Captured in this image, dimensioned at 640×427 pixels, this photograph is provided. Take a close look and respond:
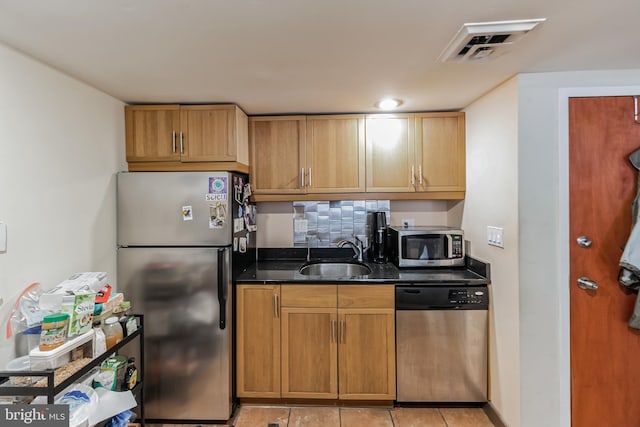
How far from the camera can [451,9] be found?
124cm

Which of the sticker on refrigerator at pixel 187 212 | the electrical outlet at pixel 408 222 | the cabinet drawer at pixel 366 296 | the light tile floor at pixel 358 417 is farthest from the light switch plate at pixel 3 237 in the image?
the electrical outlet at pixel 408 222

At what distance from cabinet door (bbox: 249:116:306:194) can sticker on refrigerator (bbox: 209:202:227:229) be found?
560mm

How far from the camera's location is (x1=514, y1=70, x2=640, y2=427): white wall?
1.86 meters

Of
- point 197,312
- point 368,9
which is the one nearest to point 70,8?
point 368,9

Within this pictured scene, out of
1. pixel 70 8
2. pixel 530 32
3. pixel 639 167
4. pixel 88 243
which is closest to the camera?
pixel 70 8

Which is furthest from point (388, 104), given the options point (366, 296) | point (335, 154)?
point (366, 296)

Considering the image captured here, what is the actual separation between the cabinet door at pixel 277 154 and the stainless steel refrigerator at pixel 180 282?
53 cm

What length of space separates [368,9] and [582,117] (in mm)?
1447

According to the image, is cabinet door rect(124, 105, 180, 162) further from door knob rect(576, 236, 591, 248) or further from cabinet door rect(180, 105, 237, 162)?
door knob rect(576, 236, 591, 248)

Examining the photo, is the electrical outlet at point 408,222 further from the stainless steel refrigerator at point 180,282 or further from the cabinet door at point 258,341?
the stainless steel refrigerator at point 180,282

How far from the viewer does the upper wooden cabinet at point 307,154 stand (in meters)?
2.69

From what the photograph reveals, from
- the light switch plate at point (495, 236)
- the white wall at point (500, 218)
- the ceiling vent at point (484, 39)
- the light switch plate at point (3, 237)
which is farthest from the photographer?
the light switch plate at point (495, 236)

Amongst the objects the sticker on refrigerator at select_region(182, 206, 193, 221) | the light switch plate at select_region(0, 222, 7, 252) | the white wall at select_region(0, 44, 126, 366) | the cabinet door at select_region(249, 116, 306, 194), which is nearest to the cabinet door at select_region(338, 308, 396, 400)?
the cabinet door at select_region(249, 116, 306, 194)

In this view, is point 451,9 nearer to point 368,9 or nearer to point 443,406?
point 368,9
